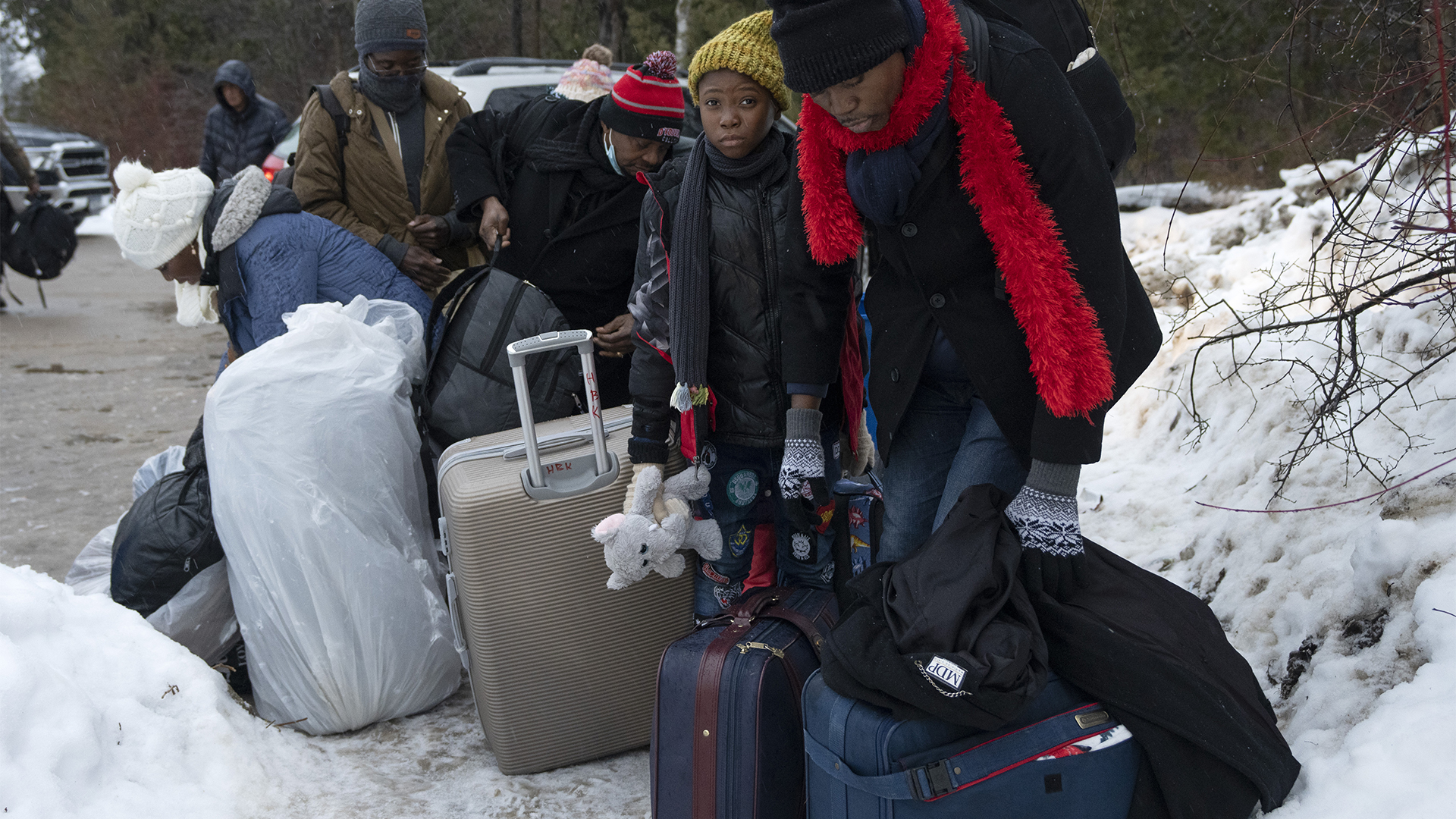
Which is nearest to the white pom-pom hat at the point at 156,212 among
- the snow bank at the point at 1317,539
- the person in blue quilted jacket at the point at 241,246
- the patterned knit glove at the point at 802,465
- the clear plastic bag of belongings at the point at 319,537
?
the person in blue quilted jacket at the point at 241,246

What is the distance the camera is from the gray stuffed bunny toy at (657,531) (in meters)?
2.24

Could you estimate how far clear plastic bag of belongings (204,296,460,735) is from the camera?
2.63m

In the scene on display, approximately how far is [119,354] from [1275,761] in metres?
7.43

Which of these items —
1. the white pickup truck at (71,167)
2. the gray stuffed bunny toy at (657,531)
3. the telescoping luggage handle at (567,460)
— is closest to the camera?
the gray stuffed bunny toy at (657,531)

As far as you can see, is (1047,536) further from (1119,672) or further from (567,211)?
(567,211)

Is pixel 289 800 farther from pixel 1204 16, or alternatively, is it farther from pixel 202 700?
pixel 1204 16

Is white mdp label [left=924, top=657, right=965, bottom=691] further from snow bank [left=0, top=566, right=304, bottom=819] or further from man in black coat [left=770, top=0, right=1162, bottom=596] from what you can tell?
snow bank [left=0, top=566, right=304, bottom=819]

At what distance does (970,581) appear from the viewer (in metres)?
1.71

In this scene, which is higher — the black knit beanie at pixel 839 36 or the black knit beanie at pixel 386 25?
the black knit beanie at pixel 386 25

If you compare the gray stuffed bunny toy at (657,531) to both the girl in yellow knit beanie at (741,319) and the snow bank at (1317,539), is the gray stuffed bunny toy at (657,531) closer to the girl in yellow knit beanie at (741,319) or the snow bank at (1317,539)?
the girl in yellow knit beanie at (741,319)

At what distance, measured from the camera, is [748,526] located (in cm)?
253

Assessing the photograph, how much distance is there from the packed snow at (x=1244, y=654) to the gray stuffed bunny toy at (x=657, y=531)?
60 centimetres

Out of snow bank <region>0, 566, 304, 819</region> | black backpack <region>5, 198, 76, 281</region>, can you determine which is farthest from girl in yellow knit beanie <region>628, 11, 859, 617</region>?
black backpack <region>5, 198, 76, 281</region>

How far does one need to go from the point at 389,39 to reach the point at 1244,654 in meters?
3.01
